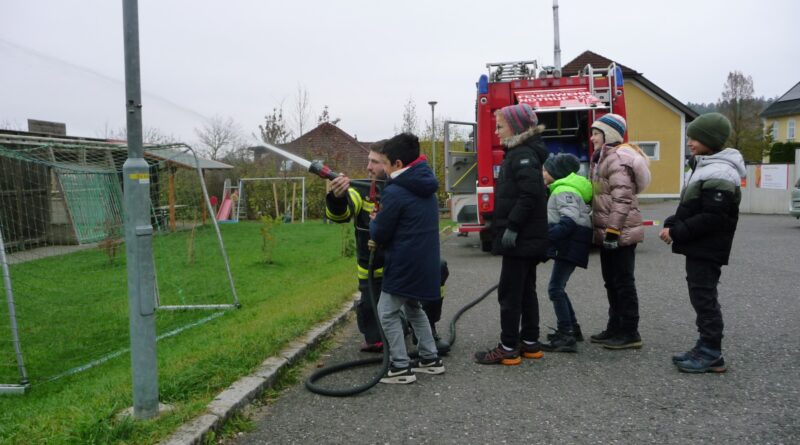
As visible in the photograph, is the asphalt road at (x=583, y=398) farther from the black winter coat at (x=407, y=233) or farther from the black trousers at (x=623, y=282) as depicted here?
the black winter coat at (x=407, y=233)

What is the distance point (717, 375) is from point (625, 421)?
48.0 inches

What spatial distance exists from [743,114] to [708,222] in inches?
2003

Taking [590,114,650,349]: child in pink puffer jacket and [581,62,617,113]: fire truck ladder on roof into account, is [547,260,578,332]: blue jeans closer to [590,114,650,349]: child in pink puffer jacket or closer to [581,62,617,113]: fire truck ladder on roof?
[590,114,650,349]: child in pink puffer jacket

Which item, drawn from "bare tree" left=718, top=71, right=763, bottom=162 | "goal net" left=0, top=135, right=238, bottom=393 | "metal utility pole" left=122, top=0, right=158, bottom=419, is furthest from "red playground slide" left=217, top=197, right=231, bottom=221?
"bare tree" left=718, top=71, right=763, bottom=162

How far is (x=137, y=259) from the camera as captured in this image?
12.3ft

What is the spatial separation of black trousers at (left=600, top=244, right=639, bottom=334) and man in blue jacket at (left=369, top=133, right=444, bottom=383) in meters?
1.61

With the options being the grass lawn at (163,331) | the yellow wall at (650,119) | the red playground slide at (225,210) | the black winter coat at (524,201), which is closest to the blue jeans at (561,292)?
the black winter coat at (524,201)

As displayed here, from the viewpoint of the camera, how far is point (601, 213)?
5344 millimetres

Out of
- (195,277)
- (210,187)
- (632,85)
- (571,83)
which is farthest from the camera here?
(632,85)

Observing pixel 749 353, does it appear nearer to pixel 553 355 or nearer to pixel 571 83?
pixel 553 355

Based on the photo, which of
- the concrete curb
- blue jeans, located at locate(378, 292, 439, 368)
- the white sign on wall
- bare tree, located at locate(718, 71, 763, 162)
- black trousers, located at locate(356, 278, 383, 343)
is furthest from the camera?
bare tree, located at locate(718, 71, 763, 162)

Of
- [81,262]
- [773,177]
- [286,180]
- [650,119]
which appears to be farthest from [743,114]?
[81,262]

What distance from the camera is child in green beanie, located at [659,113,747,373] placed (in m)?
4.52

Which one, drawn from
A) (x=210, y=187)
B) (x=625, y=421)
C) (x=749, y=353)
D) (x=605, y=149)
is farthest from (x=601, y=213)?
(x=210, y=187)
